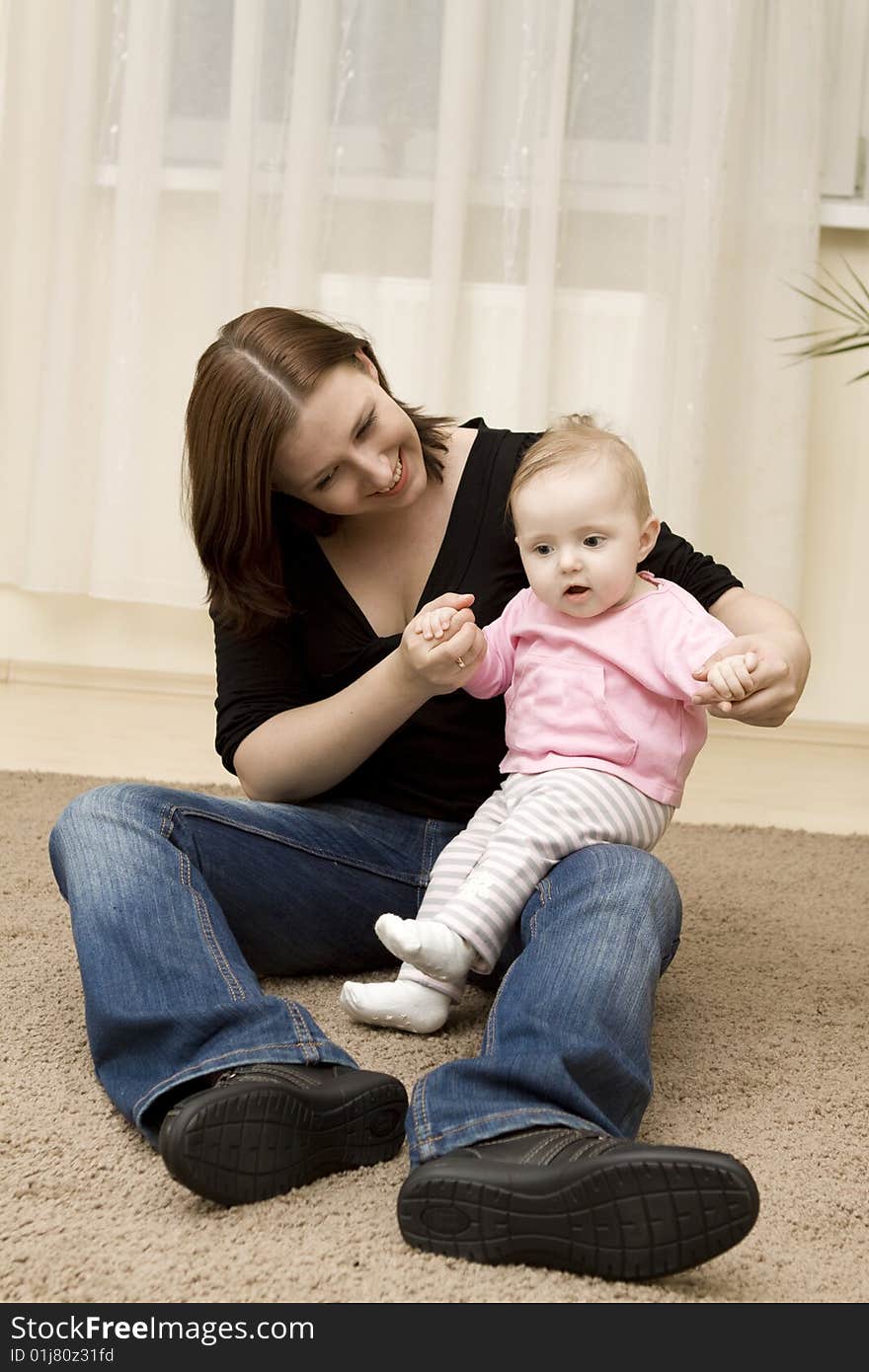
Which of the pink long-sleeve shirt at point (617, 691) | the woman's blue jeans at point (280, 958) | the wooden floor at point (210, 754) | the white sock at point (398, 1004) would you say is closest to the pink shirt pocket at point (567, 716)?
the pink long-sleeve shirt at point (617, 691)

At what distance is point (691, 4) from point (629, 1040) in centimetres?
205

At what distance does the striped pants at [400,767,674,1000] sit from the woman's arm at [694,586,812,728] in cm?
11

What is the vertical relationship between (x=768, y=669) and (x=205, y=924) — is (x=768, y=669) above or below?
above

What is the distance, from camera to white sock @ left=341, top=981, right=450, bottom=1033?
1.11 metres

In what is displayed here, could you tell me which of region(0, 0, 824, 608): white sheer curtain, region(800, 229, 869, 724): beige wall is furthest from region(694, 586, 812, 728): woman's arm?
region(800, 229, 869, 724): beige wall

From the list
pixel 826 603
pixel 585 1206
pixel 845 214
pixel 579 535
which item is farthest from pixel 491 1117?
pixel 845 214

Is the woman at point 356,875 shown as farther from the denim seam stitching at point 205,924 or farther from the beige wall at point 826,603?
the beige wall at point 826,603

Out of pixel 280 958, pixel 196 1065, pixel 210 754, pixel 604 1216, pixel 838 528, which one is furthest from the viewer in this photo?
pixel 838 528

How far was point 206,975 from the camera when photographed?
949 millimetres

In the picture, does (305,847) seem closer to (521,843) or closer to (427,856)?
(427,856)

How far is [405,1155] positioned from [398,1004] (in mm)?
198

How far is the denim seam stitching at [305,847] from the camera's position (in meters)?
1.15

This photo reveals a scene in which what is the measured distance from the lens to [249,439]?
1185 millimetres
